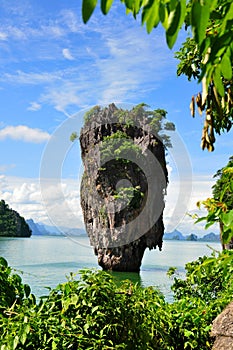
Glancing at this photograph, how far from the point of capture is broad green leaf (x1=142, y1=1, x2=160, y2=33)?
38.5 inches

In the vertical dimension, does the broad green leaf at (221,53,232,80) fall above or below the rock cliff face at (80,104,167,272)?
below

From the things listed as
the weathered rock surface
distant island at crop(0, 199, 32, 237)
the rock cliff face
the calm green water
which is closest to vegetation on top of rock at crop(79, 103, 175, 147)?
the rock cliff face

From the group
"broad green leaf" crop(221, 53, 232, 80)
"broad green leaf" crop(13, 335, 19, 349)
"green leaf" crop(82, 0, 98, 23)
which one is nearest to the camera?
"green leaf" crop(82, 0, 98, 23)

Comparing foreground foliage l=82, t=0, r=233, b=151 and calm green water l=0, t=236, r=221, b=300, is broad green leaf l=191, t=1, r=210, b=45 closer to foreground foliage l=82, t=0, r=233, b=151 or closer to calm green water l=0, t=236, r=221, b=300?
foreground foliage l=82, t=0, r=233, b=151

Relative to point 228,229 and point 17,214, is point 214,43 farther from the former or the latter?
point 17,214

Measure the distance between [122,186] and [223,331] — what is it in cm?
1923

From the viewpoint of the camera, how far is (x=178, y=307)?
312cm

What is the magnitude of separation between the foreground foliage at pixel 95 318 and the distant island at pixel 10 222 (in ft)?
196

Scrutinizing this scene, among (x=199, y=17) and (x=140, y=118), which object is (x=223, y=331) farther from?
(x=140, y=118)

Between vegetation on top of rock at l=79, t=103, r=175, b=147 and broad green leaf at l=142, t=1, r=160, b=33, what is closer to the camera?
broad green leaf at l=142, t=1, r=160, b=33

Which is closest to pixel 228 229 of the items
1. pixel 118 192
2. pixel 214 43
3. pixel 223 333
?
pixel 214 43

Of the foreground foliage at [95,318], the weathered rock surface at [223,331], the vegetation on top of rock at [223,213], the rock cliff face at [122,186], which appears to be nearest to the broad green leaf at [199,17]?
the vegetation on top of rock at [223,213]

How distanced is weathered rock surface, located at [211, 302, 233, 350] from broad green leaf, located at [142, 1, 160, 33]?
235 cm

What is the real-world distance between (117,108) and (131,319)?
21514 mm
